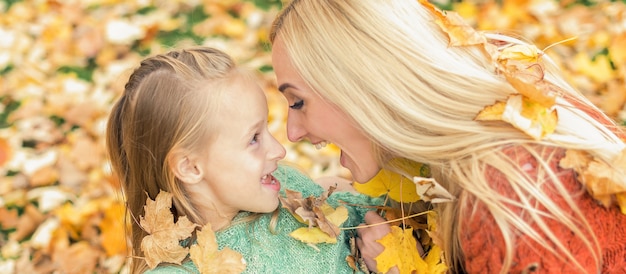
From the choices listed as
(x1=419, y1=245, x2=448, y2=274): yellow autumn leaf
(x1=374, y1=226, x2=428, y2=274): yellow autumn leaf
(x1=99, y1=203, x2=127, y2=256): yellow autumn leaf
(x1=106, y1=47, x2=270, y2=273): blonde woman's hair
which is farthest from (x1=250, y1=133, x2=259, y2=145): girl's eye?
(x1=99, y1=203, x2=127, y2=256): yellow autumn leaf

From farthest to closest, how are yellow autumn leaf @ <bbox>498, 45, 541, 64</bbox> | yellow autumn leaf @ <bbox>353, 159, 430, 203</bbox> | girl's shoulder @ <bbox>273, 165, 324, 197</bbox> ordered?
girl's shoulder @ <bbox>273, 165, 324, 197</bbox>, yellow autumn leaf @ <bbox>353, 159, 430, 203</bbox>, yellow autumn leaf @ <bbox>498, 45, 541, 64</bbox>

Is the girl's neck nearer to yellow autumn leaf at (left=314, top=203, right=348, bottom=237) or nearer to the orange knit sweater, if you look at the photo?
yellow autumn leaf at (left=314, top=203, right=348, bottom=237)

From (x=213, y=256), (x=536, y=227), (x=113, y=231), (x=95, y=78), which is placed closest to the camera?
(x=536, y=227)

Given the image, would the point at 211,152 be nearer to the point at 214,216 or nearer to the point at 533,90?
the point at 214,216

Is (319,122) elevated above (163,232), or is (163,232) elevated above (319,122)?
(319,122)

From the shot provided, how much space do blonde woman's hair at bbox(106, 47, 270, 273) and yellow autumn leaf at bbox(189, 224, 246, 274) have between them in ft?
0.31

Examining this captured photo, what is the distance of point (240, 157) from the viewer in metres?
1.87

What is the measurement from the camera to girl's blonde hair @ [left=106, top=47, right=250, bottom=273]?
1.87m

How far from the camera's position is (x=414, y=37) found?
5.85 feet

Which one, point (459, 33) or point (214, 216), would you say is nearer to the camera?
point (459, 33)

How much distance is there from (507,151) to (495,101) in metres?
0.12

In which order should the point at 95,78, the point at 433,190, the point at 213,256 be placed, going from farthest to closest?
the point at 95,78, the point at 213,256, the point at 433,190

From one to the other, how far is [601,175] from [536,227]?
6.8 inches

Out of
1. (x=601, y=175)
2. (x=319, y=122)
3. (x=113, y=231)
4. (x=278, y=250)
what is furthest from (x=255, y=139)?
(x=113, y=231)
